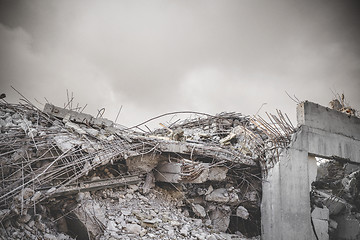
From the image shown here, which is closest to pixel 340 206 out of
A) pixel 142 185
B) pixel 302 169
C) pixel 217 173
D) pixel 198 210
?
pixel 302 169

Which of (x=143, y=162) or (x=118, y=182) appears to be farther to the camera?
(x=143, y=162)

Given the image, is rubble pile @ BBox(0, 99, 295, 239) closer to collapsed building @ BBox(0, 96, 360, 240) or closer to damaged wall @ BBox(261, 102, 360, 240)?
collapsed building @ BBox(0, 96, 360, 240)

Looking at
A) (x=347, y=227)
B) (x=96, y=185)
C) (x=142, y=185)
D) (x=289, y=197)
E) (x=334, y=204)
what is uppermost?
(x=334, y=204)

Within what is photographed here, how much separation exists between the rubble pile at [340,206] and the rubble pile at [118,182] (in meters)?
1.43

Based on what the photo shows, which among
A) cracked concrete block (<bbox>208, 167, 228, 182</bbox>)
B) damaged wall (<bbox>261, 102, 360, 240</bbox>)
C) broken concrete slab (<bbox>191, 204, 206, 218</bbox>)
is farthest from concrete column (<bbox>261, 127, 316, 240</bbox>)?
broken concrete slab (<bbox>191, 204, 206, 218</bbox>)

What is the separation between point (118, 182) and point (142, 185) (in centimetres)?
59

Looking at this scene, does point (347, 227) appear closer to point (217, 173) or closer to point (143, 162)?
point (217, 173)

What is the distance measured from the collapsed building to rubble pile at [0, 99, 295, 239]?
0.02 meters

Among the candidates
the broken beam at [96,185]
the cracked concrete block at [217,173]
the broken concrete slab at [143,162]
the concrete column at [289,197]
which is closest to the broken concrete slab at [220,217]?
the cracked concrete block at [217,173]

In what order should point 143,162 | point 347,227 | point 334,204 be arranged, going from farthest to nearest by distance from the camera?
point 334,204
point 347,227
point 143,162

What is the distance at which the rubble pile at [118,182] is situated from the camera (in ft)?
10.9

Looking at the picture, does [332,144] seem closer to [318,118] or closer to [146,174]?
[318,118]

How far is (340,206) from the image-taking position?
221 inches

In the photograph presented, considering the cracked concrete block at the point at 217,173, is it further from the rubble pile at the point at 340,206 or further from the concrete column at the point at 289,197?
the rubble pile at the point at 340,206
